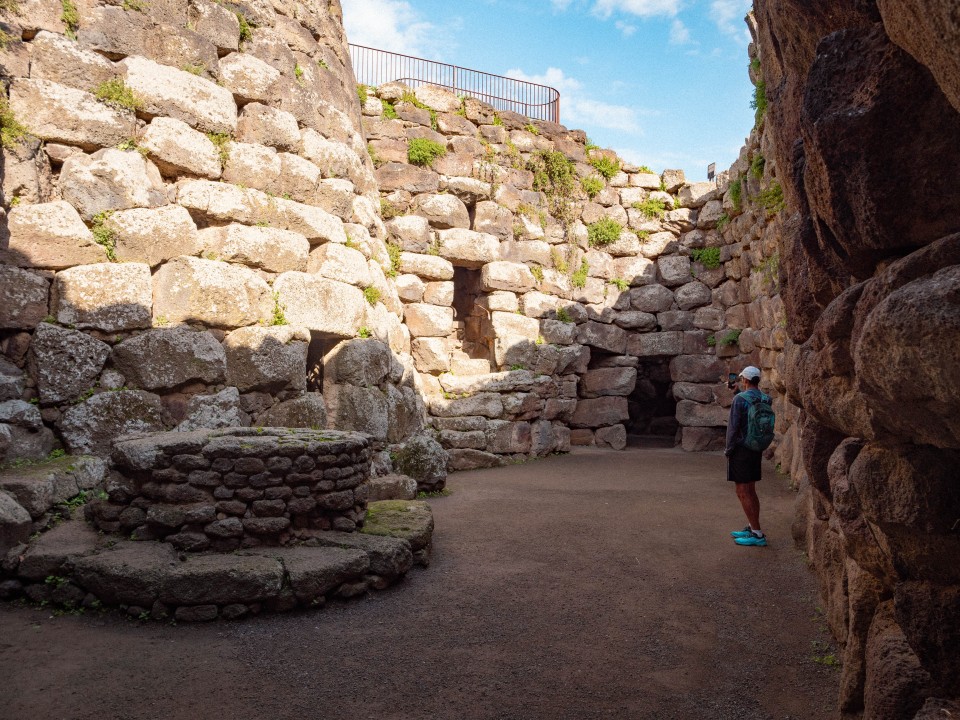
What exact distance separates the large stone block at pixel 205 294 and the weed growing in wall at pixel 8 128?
5.45 ft

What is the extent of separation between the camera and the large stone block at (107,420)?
19.1ft

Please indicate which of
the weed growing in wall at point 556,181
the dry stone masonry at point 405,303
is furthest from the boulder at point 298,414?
the weed growing in wall at point 556,181

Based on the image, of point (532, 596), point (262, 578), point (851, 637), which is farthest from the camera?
point (532, 596)

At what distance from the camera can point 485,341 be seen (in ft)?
37.4

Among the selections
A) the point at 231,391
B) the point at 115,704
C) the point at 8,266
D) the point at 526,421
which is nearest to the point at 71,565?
the point at 115,704

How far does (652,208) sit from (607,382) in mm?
3504

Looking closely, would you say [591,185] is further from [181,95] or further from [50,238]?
[50,238]

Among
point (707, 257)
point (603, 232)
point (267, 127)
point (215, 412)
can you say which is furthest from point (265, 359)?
point (707, 257)

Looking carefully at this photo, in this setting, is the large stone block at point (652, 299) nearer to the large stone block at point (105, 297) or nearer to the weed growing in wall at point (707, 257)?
the weed growing in wall at point (707, 257)

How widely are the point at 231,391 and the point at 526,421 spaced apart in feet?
17.5

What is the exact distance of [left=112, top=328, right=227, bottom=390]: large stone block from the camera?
6.23 metres

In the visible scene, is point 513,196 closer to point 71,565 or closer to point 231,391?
point 231,391

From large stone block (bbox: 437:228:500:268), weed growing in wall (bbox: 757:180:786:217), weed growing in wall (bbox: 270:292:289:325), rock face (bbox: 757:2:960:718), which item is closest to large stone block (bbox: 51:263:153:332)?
weed growing in wall (bbox: 270:292:289:325)

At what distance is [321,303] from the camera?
25.3 ft
